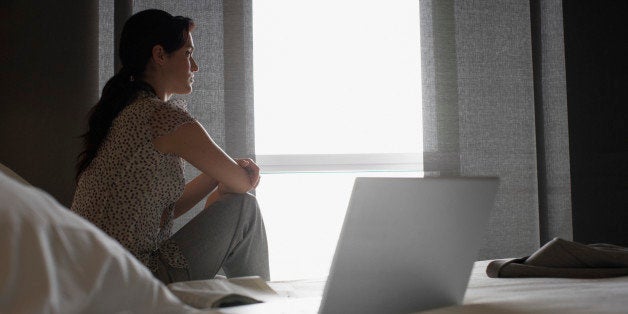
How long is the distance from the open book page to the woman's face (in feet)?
3.10

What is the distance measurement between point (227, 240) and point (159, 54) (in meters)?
0.62

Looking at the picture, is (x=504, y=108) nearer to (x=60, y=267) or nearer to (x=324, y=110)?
(x=324, y=110)

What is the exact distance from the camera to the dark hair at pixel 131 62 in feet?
6.55

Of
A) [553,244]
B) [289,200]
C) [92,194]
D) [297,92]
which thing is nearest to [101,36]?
[297,92]

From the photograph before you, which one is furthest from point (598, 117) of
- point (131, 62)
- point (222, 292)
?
point (222, 292)

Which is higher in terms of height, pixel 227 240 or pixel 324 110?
pixel 324 110

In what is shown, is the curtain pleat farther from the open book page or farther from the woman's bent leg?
the open book page

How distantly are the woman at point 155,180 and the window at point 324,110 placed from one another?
3.87 ft

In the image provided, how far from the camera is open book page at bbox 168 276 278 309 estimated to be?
1.19 metres

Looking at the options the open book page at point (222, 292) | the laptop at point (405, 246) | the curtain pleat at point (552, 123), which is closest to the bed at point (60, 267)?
the laptop at point (405, 246)

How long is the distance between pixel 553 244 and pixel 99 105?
4.31ft

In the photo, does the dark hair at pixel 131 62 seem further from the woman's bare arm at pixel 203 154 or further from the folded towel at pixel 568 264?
the folded towel at pixel 568 264

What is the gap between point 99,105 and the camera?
2.04 m

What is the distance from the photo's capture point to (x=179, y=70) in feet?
7.23
